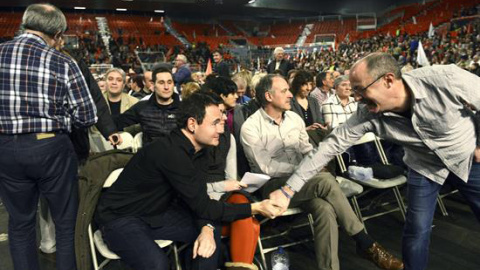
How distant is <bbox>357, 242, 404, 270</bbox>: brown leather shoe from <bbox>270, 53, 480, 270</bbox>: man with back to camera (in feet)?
0.62

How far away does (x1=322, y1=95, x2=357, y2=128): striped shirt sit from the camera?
168 inches

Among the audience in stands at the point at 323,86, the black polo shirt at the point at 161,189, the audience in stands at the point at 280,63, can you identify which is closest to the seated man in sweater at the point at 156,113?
the black polo shirt at the point at 161,189

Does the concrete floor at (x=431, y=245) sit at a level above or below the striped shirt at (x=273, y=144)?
below

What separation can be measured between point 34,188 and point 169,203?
795mm

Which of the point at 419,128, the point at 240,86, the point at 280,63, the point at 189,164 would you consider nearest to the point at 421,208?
the point at 419,128

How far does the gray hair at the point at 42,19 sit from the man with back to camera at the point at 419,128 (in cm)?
160

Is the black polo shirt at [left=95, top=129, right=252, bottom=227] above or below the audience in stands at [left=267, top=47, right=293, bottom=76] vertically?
below

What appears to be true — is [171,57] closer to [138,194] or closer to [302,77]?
[302,77]

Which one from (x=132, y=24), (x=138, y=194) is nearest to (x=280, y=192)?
(x=138, y=194)

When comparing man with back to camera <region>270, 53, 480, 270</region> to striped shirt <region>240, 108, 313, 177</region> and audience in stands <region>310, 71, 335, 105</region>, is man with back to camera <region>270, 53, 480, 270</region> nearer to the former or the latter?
striped shirt <region>240, 108, 313, 177</region>

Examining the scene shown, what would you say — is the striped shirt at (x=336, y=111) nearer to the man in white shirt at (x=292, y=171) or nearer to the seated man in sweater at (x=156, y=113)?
the man in white shirt at (x=292, y=171)

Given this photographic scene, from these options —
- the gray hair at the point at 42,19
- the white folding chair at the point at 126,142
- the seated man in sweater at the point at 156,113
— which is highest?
the gray hair at the point at 42,19

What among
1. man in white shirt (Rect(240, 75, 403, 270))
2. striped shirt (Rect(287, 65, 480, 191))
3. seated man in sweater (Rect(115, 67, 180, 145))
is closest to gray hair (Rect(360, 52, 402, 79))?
striped shirt (Rect(287, 65, 480, 191))

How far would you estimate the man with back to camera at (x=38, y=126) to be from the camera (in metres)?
1.99
